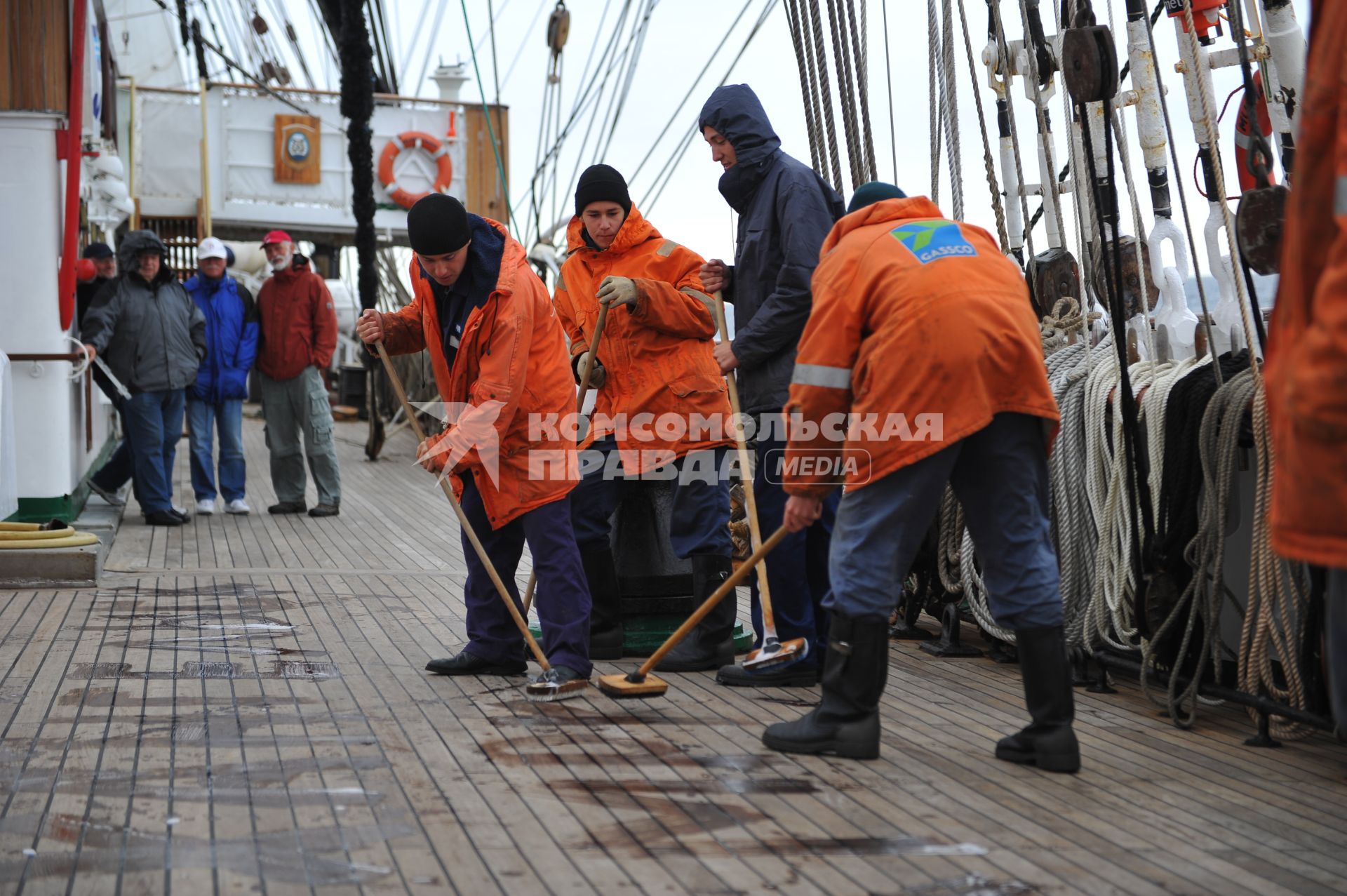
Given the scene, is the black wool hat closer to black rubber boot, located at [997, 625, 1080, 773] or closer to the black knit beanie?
the black knit beanie

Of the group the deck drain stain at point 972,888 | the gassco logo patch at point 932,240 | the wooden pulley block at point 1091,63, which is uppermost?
the wooden pulley block at point 1091,63

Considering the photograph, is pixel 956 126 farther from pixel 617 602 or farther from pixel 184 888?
pixel 184 888

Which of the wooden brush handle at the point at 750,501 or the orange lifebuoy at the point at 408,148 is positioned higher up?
the orange lifebuoy at the point at 408,148

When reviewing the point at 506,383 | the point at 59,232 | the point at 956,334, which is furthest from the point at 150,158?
the point at 956,334

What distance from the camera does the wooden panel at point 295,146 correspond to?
746 inches

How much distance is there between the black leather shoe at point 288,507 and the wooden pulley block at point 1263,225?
729 cm

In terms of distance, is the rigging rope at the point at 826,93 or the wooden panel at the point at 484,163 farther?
the wooden panel at the point at 484,163

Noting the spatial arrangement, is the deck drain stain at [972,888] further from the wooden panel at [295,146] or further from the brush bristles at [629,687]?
the wooden panel at [295,146]

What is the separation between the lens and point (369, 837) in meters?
2.98

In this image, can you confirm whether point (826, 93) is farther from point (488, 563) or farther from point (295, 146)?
point (295, 146)

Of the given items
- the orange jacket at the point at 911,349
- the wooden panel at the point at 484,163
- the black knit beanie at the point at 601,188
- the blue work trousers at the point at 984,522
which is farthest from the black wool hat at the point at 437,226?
the wooden panel at the point at 484,163

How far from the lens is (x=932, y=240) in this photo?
360 centimetres

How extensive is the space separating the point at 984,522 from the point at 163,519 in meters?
6.51

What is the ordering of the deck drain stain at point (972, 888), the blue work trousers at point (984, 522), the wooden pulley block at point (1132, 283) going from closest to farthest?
the deck drain stain at point (972, 888) → the blue work trousers at point (984, 522) → the wooden pulley block at point (1132, 283)
